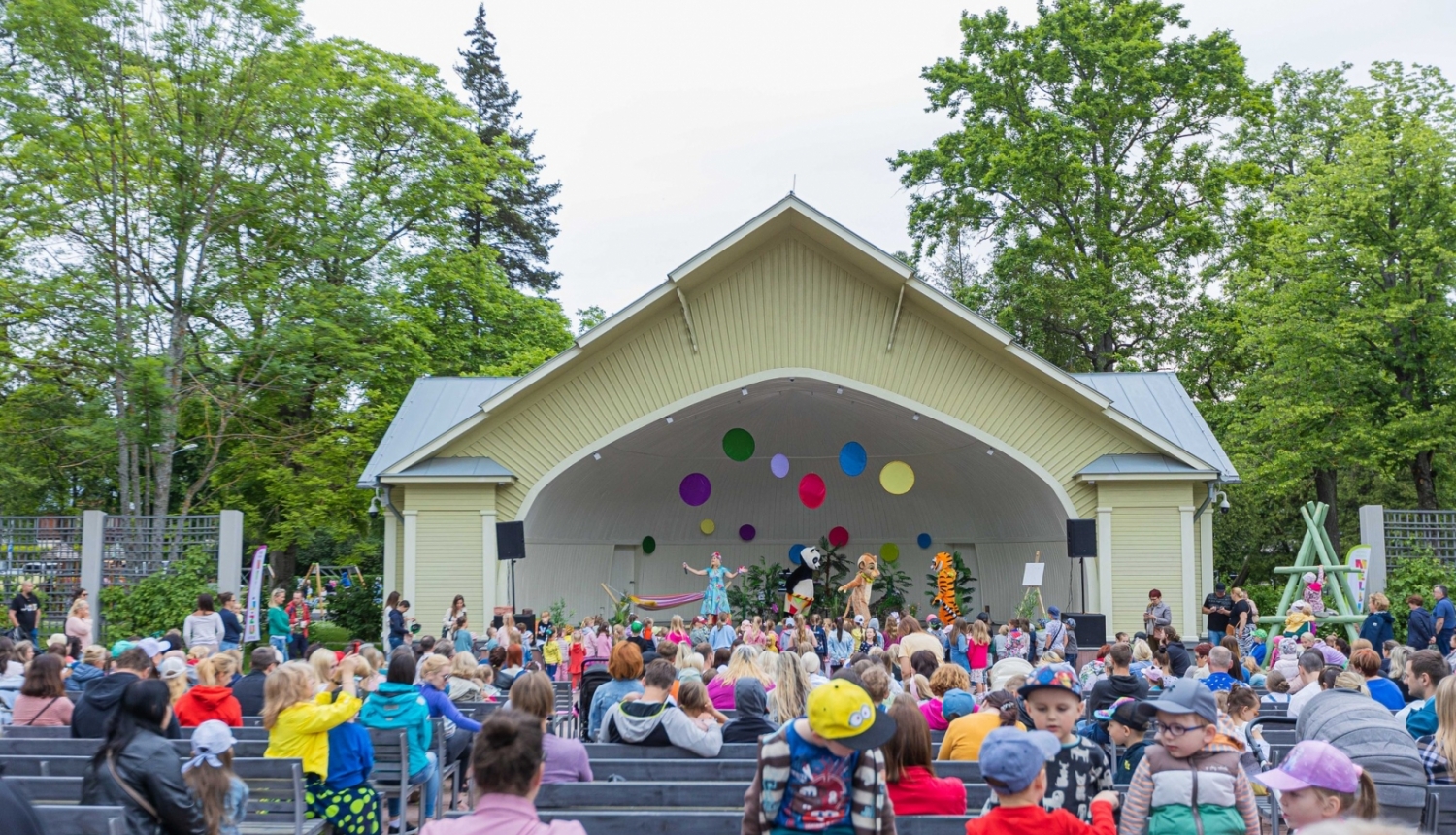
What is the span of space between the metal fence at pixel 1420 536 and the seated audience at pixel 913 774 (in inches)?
684

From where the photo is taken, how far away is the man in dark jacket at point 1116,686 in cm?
748

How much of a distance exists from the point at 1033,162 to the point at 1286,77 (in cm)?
770

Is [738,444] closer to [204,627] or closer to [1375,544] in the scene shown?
[204,627]

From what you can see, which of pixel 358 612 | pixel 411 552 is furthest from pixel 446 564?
pixel 358 612

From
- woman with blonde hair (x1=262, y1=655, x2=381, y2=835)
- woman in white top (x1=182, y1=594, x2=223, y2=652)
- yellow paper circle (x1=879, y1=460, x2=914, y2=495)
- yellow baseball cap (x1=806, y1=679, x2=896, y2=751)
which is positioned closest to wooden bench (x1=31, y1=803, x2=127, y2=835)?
woman with blonde hair (x1=262, y1=655, x2=381, y2=835)

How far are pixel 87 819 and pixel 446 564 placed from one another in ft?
47.3

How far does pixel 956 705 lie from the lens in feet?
25.0

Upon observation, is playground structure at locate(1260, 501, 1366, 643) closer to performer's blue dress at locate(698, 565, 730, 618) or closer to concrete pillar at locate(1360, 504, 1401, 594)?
concrete pillar at locate(1360, 504, 1401, 594)

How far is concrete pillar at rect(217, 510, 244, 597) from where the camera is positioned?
61.9ft

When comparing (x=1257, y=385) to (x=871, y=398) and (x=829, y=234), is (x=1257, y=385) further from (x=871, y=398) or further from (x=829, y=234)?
(x=829, y=234)

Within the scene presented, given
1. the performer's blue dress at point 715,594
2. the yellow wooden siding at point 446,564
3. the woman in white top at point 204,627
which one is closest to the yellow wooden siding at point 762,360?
the yellow wooden siding at point 446,564

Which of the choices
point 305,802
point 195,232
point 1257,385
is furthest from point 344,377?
point 1257,385

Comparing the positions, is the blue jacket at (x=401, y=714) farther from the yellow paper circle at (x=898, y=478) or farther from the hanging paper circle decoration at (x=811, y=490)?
the hanging paper circle decoration at (x=811, y=490)

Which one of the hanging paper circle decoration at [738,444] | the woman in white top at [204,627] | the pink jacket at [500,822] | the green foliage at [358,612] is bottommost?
the green foliage at [358,612]
